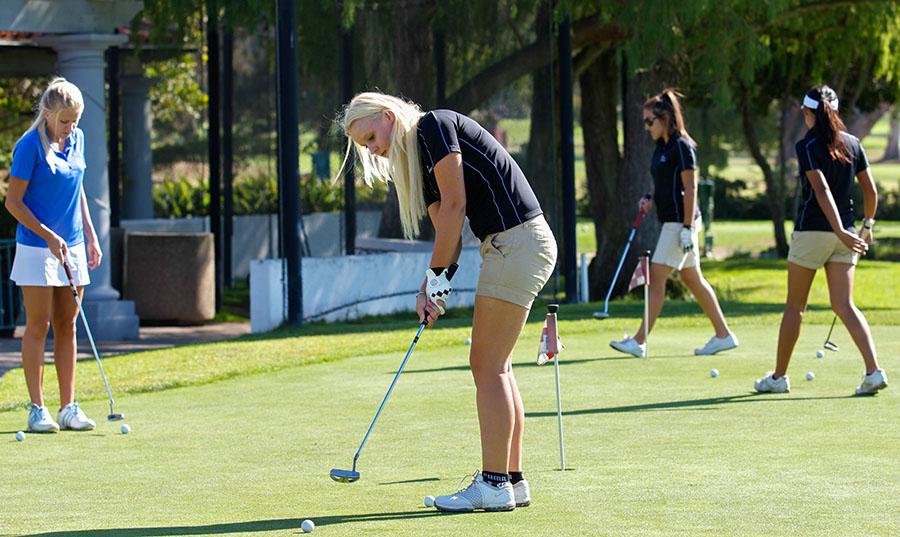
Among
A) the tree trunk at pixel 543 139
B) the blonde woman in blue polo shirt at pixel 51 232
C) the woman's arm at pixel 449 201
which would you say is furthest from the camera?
the tree trunk at pixel 543 139

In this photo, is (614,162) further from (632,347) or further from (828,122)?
(828,122)

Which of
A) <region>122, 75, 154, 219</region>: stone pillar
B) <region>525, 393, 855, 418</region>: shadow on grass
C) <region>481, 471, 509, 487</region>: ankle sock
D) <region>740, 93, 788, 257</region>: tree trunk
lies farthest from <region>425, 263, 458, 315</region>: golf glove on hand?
<region>740, 93, 788, 257</region>: tree trunk

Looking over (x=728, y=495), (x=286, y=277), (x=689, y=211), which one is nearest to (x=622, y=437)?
(x=728, y=495)

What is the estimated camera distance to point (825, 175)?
9359 millimetres

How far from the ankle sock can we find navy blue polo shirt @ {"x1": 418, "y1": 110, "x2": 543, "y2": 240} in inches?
39.6

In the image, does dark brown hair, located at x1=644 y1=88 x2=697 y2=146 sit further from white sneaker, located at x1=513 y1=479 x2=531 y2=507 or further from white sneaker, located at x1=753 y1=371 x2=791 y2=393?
white sneaker, located at x1=513 y1=479 x2=531 y2=507

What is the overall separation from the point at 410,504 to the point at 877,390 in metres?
4.27

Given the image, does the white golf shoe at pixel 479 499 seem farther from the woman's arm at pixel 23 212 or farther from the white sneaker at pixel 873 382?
the white sneaker at pixel 873 382

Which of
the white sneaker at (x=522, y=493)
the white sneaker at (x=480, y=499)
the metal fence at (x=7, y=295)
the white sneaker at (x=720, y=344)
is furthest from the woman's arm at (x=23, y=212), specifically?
the metal fence at (x=7, y=295)

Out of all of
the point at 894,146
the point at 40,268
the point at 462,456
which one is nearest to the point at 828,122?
the point at 462,456

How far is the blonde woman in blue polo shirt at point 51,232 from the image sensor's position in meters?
8.30

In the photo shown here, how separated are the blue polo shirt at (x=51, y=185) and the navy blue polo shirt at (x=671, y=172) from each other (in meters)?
4.81

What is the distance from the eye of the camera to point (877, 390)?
368 inches

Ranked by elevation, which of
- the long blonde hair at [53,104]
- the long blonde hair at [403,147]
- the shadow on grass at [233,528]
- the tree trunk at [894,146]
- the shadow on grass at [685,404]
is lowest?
the shadow on grass at [685,404]
